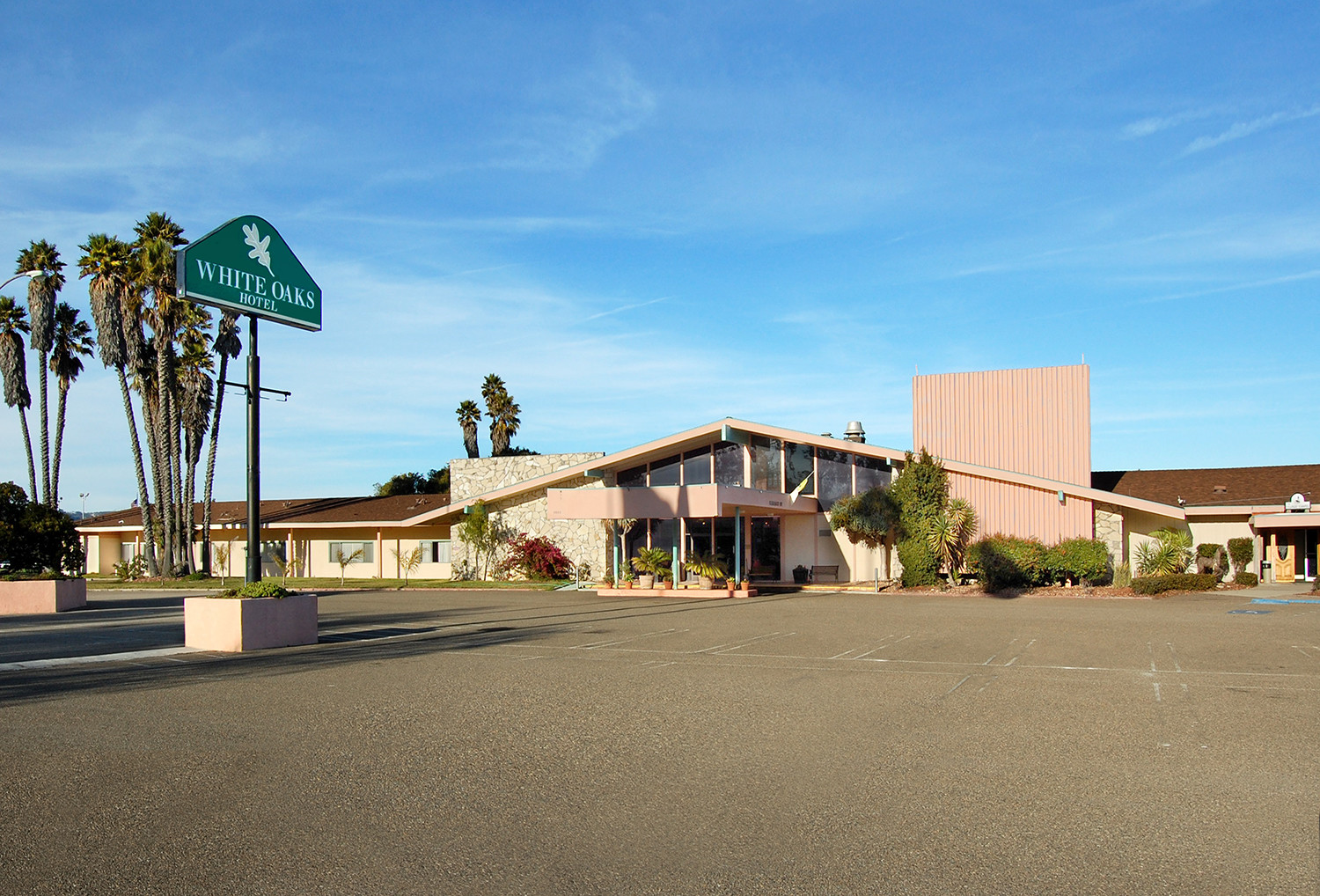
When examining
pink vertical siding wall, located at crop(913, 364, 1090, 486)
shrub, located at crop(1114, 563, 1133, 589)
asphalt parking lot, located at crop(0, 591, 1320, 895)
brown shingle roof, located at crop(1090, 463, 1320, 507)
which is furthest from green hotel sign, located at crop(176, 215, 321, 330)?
brown shingle roof, located at crop(1090, 463, 1320, 507)

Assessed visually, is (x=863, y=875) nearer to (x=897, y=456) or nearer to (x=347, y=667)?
(x=347, y=667)

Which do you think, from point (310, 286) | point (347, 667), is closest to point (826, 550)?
point (310, 286)

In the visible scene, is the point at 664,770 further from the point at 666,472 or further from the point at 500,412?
the point at 500,412

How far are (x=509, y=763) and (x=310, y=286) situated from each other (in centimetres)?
1369

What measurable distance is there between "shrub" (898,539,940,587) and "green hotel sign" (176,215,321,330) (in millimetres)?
19526

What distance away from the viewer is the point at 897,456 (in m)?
32.6

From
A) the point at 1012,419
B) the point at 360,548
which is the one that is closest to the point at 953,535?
the point at 1012,419

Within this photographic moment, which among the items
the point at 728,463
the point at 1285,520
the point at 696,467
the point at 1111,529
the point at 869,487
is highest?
the point at 728,463

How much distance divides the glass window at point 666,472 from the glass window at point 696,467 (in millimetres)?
262

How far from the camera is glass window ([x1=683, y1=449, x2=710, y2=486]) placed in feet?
116

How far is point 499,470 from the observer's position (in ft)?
131

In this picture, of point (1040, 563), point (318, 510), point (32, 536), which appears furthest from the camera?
point (318, 510)

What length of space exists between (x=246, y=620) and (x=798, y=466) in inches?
865

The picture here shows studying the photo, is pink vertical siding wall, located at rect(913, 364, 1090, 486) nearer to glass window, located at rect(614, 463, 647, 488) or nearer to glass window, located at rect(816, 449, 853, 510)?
glass window, located at rect(816, 449, 853, 510)
